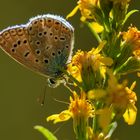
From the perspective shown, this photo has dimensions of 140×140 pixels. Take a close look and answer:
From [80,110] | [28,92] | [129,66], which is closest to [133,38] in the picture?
[129,66]

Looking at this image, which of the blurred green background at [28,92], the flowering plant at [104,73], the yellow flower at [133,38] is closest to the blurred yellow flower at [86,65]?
the flowering plant at [104,73]

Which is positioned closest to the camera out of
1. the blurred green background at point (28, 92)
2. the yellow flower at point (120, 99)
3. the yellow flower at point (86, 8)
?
the yellow flower at point (120, 99)

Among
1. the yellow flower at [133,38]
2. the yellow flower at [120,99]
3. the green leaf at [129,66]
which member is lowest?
the yellow flower at [120,99]

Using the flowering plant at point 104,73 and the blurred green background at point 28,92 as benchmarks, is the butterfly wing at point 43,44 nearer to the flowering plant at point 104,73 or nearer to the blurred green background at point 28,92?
the flowering plant at point 104,73

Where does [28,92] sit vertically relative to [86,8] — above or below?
above

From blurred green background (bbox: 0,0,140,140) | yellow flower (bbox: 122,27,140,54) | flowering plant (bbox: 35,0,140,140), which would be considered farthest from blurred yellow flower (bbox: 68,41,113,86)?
blurred green background (bbox: 0,0,140,140)

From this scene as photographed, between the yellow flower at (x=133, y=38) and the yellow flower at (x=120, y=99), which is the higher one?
the yellow flower at (x=133, y=38)

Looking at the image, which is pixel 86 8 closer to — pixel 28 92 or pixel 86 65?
pixel 86 65
